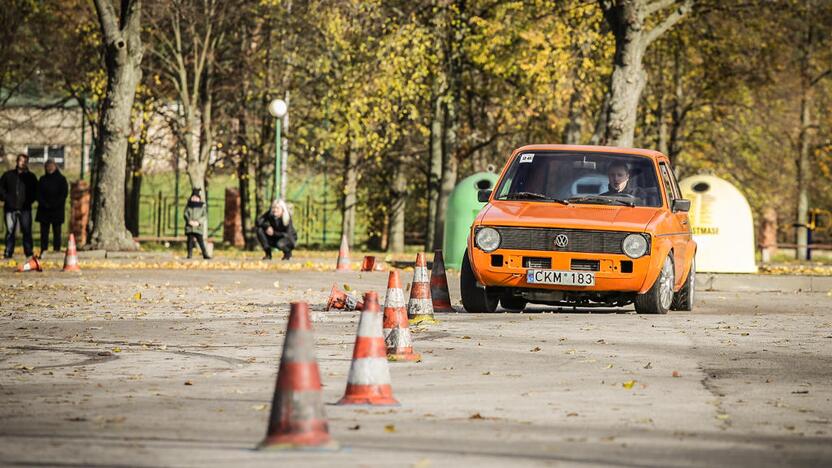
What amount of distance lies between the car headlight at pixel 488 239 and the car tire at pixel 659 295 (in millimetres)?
1550

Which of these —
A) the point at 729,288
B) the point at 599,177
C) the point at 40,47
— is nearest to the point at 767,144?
the point at 40,47

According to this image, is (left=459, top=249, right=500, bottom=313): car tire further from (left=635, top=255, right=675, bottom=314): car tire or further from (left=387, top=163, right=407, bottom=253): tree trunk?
(left=387, top=163, right=407, bottom=253): tree trunk

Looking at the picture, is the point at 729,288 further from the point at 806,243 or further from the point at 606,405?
the point at 806,243

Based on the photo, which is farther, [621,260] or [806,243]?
[806,243]

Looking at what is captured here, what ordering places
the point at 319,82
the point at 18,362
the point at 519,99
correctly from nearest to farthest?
the point at 18,362 → the point at 519,99 → the point at 319,82

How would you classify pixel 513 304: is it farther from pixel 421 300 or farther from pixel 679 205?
pixel 421 300

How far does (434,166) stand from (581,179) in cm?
2712

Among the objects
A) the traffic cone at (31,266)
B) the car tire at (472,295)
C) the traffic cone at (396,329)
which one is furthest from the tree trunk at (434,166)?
the traffic cone at (396,329)

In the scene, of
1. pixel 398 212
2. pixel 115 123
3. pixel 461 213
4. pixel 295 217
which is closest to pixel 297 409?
pixel 461 213

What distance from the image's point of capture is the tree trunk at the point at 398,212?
164ft

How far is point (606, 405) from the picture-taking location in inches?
342

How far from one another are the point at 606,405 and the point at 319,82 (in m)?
37.8

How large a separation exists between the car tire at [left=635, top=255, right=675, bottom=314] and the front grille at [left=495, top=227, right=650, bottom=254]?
66cm

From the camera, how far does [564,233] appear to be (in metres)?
15.1
